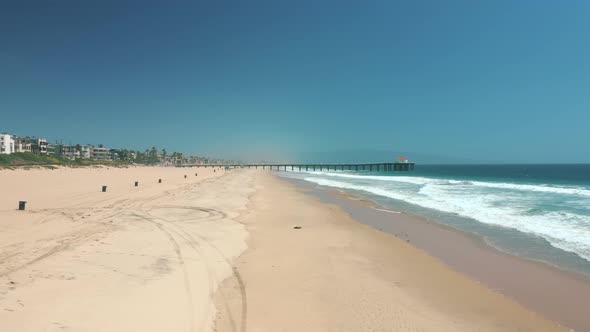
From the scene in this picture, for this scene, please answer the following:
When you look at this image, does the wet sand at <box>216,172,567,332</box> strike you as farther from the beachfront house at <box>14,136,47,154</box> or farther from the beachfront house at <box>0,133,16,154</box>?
→ the beachfront house at <box>14,136,47,154</box>

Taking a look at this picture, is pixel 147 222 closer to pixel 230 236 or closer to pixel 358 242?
pixel 230 236

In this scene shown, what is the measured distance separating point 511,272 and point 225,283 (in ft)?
20.0

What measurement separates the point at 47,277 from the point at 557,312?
327 inches

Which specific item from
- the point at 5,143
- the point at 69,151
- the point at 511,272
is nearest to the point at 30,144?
the point at 69,151

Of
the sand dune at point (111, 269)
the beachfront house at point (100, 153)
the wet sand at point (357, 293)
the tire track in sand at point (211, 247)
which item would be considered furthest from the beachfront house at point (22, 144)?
the wet sand at point (357, 293)

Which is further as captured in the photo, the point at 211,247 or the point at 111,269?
the point at 211,247

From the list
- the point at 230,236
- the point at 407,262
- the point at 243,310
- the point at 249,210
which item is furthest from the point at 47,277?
the point at 249,210

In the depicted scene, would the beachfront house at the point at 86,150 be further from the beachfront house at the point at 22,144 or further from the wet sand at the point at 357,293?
the wet sand at the point at 357,293

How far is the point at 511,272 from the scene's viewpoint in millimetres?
7020

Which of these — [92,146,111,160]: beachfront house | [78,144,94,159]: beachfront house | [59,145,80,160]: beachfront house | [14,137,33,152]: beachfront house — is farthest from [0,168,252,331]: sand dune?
[92,146,111,160]: beachfront house

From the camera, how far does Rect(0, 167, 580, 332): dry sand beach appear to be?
4.34m

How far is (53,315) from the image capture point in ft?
13.4

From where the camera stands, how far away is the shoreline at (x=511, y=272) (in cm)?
531

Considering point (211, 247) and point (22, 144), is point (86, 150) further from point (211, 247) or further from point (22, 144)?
point (211, 247)
